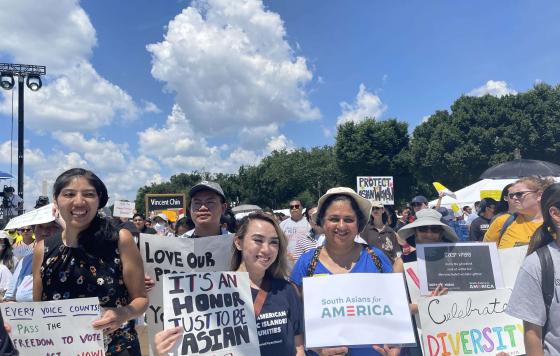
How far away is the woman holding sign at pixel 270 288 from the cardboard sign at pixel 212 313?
71 mm

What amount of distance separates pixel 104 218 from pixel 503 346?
287 centimetres

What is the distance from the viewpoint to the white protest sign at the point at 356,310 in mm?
2738

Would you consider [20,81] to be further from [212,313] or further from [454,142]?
[454,142]

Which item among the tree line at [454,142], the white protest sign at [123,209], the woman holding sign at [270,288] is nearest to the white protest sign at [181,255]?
the woman holding sign at [270,288]

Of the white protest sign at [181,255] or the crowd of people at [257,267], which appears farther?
the white protest sign at [181,255]

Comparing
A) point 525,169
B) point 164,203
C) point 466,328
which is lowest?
point 466,328

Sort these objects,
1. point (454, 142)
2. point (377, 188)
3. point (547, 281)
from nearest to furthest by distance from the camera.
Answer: point (547, 281)
point (377, 188)
point (454, 142)

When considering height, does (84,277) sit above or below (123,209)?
below

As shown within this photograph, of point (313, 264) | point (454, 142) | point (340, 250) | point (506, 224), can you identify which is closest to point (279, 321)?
point (313, 264)

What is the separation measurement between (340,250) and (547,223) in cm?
128

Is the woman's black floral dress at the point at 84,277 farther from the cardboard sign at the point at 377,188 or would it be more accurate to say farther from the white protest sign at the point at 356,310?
the cardboard sign at the point at 377,188

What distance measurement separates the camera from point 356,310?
2.82 meters

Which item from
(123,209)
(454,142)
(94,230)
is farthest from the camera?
(454,142)

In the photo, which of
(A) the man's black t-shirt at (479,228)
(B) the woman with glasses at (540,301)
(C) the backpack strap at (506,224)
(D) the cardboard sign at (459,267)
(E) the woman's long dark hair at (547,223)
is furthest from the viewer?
(A) the man's black t-shirt at (479,228)
